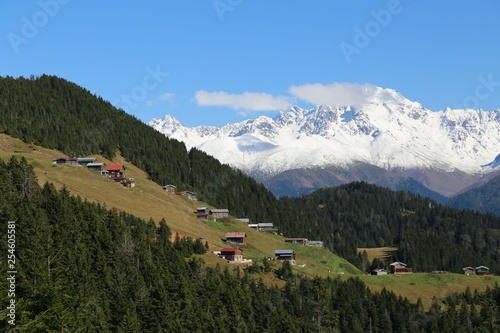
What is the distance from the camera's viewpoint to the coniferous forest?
91.1 metres

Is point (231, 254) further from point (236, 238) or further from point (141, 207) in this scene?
point (141, 207)

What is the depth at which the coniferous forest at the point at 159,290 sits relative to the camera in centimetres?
9106

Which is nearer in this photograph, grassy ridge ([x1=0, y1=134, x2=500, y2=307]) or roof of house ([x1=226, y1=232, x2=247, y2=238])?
grassy ridge ([x1=0, y1=134, x2=500, y2=307])

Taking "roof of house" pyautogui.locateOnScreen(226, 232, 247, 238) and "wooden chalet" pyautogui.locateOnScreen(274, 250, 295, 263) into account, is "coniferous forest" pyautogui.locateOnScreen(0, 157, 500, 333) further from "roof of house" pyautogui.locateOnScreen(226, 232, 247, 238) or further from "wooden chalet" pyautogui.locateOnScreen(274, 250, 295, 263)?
"roof of house" pyautogui.locateOnScreen(226, 232, 247, 238)

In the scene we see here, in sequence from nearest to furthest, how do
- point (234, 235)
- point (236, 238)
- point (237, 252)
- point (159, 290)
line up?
1. point (159, 290)
2. point (237, 252)
3. point (236, 238)
4. point (234, 235)

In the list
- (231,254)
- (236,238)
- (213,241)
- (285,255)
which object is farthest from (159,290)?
(236,238)

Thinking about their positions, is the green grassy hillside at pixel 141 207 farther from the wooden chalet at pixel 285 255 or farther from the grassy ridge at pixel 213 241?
the wooden chalet at pixel 285 255

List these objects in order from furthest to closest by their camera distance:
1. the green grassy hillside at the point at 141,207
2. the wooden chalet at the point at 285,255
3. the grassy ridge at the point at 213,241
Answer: the wooden chalet at the point at 285,255, the green grassy hillside at the point at 141,207, the grassy ridge at the point at 213,241

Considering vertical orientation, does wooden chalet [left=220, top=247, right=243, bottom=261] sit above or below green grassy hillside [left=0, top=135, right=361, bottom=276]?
below

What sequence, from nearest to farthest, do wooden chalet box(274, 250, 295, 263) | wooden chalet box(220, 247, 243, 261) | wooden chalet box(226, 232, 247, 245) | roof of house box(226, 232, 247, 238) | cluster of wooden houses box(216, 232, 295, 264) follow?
wooden chalet box(220, 247, 243, 261) < cluster of wooden houses box(216, 232, 295, 264) < wooden chalet box(274, 250, 295, 263) < wooden chalet box(226, 232, 247, 245) < roof of house box(226, 232, 247, 238)

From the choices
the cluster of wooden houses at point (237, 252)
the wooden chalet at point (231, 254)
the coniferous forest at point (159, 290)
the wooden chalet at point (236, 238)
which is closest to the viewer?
the coniferous forest at point (159, 290)

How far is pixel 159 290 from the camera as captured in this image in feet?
329

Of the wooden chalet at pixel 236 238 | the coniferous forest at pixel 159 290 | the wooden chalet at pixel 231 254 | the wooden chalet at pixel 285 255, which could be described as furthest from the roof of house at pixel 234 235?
the coniferous forest at pixel 159 290

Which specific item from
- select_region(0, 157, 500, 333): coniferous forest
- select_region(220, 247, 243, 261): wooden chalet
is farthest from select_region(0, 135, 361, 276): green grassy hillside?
select_region(0, 157, 500, 333): coniferous forest
